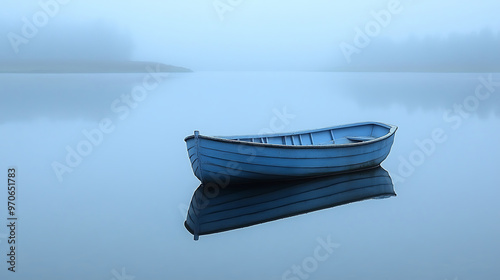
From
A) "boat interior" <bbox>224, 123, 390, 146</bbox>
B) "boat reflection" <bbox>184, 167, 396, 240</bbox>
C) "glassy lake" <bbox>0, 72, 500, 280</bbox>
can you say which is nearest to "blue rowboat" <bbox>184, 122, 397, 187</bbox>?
"boat interior" <bbox>224, 123, 390, 146</bbox>

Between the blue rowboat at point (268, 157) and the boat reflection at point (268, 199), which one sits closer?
the boat reflection at point (268, 199)

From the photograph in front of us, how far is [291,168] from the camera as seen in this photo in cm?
1316

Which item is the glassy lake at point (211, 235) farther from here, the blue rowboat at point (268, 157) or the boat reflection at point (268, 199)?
the blue rowboat at point (268, 157)

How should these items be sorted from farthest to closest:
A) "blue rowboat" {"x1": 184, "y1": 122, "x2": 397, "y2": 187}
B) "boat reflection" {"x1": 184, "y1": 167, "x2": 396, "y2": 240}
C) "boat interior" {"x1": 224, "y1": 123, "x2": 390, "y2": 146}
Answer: "boat interior" {"x1": 224, "y1": 123, "x2": 390, "y2": 146}, "blue rowboat" {"x1": 184, "y1": 122, "x2": 397, "y2": 187}, "boat reflection" {"x1": 184, "y1": 167, "x2": 396, "y2": 240}

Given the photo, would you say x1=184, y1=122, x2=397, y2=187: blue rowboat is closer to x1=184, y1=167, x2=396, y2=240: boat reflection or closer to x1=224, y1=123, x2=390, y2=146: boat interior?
x1=224, y1=123, x2=390, y2=146: boat interior

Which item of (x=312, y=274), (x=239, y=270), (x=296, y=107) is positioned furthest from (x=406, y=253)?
(x=296, y=107)

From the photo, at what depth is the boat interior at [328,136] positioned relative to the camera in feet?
48.0

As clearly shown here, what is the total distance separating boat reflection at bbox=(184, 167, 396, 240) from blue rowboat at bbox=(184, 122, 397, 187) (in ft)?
0.76

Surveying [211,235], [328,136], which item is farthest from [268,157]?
[328,136]

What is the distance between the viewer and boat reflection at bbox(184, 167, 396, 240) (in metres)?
11.9

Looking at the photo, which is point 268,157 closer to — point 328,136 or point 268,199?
point 268,199

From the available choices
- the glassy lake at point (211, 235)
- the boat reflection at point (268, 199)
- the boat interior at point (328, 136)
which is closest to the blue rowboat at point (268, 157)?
the boat interior at point (328, 136)

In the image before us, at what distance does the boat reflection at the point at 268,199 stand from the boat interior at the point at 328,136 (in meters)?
1.34

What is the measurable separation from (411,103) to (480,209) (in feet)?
99.2
